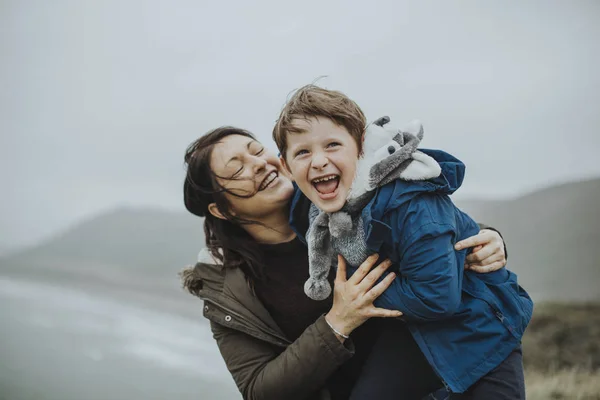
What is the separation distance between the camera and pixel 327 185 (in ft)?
5.09

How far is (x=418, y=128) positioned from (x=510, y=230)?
589 cm

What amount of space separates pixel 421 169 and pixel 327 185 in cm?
30

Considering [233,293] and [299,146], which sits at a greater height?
[299,146]

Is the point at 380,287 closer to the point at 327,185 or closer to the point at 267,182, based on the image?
the point at 327,185

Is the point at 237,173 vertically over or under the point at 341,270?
over

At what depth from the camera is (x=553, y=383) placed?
3.36 meters

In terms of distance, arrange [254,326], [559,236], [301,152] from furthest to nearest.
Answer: [559,236], [254,326], [301,152]

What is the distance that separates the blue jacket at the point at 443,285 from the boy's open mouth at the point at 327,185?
138mm

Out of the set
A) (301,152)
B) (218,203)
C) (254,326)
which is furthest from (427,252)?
(218,203)

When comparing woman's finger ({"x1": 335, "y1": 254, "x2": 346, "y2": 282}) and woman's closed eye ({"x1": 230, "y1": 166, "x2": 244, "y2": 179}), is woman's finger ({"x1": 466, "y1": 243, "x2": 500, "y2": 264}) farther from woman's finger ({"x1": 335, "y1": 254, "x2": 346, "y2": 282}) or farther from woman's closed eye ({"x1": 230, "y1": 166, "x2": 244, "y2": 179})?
woman's closed eye ({"x1": 230, "y1": 166, "x2": 244, "y2": 179})

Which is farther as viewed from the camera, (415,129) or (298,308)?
(298,308)

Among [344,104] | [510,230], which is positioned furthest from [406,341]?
[510,230]

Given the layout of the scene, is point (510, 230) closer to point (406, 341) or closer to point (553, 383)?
point (553, 383)

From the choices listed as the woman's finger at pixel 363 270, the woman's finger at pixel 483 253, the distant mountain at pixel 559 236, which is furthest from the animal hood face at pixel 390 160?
the distant mountain at pixel 559 236
